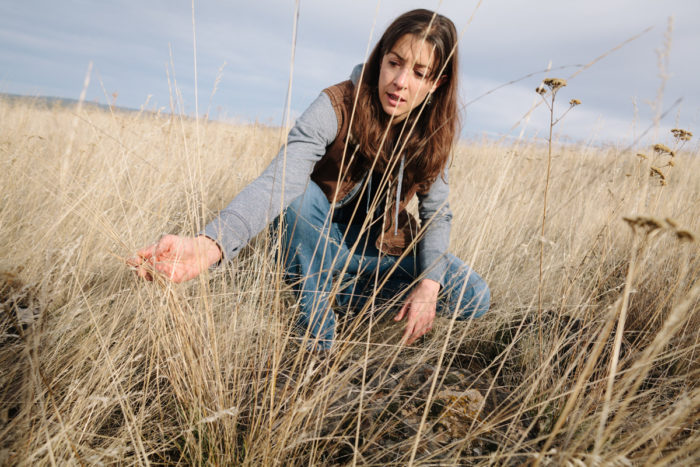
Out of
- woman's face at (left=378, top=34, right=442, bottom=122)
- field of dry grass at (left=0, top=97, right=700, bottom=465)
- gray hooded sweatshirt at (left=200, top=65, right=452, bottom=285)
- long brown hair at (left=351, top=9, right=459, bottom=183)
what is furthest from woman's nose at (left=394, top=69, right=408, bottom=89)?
field of dry grass at (left=0, top=97, right=700, bottom=465)

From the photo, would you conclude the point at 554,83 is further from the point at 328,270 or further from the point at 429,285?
the point at 328,270

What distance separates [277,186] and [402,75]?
0.73 m

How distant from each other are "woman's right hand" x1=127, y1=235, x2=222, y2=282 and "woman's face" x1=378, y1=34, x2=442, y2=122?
0.96 m

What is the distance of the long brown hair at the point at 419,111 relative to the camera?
1517 mm

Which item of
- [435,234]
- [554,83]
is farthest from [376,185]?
[554,83]

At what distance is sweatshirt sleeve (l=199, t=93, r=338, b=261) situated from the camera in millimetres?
1032

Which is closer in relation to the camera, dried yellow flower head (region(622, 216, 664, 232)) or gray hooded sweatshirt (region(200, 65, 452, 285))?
dried yellow flower head (region(622, 216, 664, 232))

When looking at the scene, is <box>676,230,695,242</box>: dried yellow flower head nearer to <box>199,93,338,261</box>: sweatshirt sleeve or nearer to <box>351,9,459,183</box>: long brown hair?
<box>199,93,338,261</box>: sweatshirt sleeve

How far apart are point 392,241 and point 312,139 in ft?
2.34

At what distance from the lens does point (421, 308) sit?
1.41m

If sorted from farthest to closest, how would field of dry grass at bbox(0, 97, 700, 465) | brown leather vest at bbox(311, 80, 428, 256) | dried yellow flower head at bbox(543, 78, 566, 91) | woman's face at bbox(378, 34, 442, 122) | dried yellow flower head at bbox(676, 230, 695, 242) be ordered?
brown leather vest at bbox(311, 80, 428, 256), woman's face at bbox(378, 34, 442, 122), dried yellow flower head at bbox(543, 78, 566, 91), field of dry grass at bbox(0, 97, 700, 465), dried yellow flower head at bbox(676, 230, 695, 242)

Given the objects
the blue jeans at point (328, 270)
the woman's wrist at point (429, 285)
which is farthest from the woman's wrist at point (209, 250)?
the woman's wrist at point (429, 285)

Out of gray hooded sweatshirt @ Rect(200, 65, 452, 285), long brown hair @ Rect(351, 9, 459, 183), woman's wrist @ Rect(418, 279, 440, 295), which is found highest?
long brown hair @ Rect(351, 9, 459, 183)

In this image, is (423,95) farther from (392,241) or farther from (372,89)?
(392,241)
